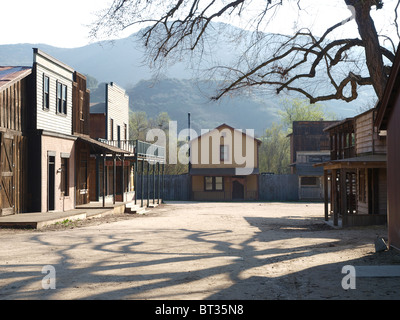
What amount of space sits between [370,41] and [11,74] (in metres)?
13.6

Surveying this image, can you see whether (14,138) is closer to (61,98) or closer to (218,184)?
(61,98)

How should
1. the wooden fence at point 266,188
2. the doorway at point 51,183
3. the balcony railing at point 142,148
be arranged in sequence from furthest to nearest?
the wooden fence at point 266,188 → the balcony railing at point 142,148 → the doorway at point 51,183

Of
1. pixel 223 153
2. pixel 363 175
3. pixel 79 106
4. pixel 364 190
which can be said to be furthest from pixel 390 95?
pixel 223 153

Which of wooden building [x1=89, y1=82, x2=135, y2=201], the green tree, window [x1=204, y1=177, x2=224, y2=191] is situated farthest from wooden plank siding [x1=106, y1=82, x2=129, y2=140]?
the green tree

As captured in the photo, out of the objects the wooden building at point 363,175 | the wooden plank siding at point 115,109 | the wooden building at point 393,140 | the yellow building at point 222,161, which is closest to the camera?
the wooden building at point 393,140

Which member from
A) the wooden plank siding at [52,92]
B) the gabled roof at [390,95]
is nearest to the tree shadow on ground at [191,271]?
the gabled roof at [390,95]

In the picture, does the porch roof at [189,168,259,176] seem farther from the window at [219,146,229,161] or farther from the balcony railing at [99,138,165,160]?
the balcony railing at [99,138,165,160]

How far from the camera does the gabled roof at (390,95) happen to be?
413 inches

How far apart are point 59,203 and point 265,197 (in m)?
26.9

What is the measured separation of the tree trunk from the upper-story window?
1416 cm

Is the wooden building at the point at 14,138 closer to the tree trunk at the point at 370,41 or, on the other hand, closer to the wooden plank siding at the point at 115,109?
the tree trunk at the point at 370,41

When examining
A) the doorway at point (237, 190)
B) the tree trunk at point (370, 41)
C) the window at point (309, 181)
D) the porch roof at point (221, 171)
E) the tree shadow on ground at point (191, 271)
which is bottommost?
the tree shadow on ground at point (191, 271)

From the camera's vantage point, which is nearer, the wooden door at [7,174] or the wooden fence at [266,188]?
the wooden door at [7,174]

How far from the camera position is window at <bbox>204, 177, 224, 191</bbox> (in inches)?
1850
